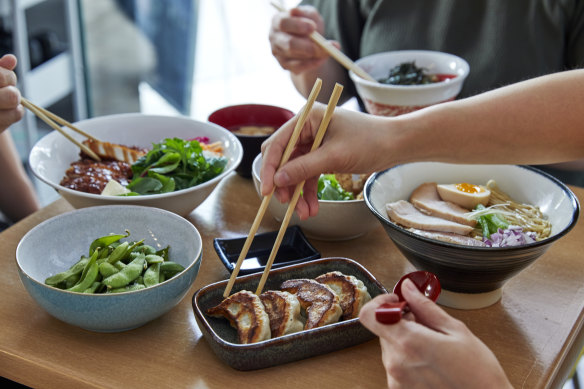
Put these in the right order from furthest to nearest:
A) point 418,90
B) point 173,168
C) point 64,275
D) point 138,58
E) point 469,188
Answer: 1. point 138,58
2. point 418,90
3. point 173,168
4. point 469,188
5. point 64,275

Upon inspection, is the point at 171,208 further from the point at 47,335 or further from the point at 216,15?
the point at 216,15

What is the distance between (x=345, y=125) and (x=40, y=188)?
9.23ft

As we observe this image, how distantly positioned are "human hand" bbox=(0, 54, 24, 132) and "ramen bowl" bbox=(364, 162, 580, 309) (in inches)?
32.8

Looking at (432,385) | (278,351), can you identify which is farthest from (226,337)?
(432,385)

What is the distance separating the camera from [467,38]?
85.0 inches

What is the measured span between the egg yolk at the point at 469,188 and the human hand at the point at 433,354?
55cm

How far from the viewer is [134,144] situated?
5.82 feet

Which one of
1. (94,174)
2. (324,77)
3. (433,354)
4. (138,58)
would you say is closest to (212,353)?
(433,354)

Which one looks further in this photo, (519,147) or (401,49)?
(401,49)

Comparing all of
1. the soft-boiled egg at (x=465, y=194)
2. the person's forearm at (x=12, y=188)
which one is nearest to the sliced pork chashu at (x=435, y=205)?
the soft-boiled egg at (x=465, y=194)

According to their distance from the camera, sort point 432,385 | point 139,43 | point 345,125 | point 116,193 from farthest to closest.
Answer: point 139,43 → point 116,193 → point 345,125 → point 432,385

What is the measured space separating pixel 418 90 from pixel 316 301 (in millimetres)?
889

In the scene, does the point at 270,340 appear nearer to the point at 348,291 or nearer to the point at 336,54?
the point at 348,291

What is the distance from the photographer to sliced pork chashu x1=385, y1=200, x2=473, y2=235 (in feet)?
4.14
